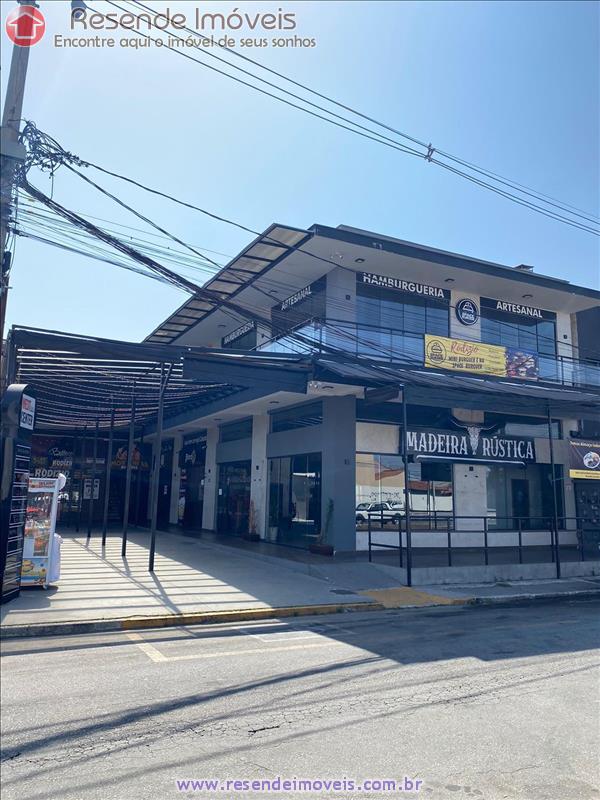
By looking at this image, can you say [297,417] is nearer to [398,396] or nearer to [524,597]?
[398,396]

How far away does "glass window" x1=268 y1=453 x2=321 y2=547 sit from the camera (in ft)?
57.1

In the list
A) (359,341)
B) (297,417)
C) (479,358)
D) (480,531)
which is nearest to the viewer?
(480,531)

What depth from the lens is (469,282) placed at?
65.6 ft

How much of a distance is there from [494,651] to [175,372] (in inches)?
366

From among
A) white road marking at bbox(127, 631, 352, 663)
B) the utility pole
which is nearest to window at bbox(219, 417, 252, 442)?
white road marking at bbox(127, 631, 352, 663)

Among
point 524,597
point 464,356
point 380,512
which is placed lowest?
point 524,597

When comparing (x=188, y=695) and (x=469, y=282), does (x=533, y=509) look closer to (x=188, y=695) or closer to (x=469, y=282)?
(x=469, y=282)

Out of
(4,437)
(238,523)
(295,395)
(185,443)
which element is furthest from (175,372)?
(185,443)

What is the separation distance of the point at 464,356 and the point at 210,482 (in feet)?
37.1

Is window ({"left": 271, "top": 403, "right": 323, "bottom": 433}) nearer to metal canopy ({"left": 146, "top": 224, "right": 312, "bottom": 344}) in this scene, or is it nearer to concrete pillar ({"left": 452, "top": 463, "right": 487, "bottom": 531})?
metal canopy ({"left": 146, "top": 224, "right": 312, "bottom": 344})

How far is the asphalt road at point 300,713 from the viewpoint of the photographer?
412cm

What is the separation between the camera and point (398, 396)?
16281 millimetres

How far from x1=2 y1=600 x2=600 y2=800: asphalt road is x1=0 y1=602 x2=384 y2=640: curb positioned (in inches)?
12.0

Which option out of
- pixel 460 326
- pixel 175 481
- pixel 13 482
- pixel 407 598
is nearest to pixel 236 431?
pixel 175 481
